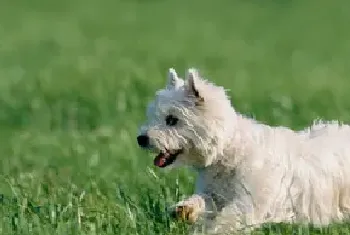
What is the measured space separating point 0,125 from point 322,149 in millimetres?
6674

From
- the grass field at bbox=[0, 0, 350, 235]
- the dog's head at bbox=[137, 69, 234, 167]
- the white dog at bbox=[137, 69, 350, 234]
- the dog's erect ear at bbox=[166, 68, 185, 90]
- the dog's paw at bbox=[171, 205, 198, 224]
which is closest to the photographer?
the dog's paw at bbox=[171, 205, 198, 224]

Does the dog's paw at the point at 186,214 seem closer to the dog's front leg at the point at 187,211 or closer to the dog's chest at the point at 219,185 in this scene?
the dog's front leg at the point at 187,211

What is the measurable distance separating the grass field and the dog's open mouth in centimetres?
28

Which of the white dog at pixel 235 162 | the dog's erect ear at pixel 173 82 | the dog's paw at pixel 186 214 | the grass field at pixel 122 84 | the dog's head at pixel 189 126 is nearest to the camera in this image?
the dog's paw at pixel 186 214

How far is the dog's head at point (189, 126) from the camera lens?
848 centimetres

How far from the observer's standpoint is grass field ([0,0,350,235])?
339 inches

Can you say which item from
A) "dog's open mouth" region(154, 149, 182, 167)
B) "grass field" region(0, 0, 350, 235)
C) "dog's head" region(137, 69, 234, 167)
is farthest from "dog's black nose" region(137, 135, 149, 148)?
"grass field" region(0, 0, 350, 235)

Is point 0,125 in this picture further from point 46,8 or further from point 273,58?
point 46,8

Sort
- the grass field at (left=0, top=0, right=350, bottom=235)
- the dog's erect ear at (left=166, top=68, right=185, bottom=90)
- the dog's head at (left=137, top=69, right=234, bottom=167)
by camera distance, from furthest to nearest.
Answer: the dog's erect ear at (left=166, top=68, right=185, bottom=90) → the grass field at (left=0, top=0, right=350, bottom=235) → the dog's head at (left=137, top=69, right=234, bottom=167)

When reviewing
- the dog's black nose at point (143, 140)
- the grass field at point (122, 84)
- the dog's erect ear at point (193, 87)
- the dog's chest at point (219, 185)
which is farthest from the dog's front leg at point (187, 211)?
the dog's erect ear at point (193, 87)

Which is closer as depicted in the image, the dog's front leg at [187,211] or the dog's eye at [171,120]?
the dog's front leg at [187,211]

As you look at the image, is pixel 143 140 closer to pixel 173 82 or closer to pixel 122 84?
pixel 173 82

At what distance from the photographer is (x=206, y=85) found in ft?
28.6

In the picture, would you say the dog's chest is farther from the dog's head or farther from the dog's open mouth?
the dog's open mouth
